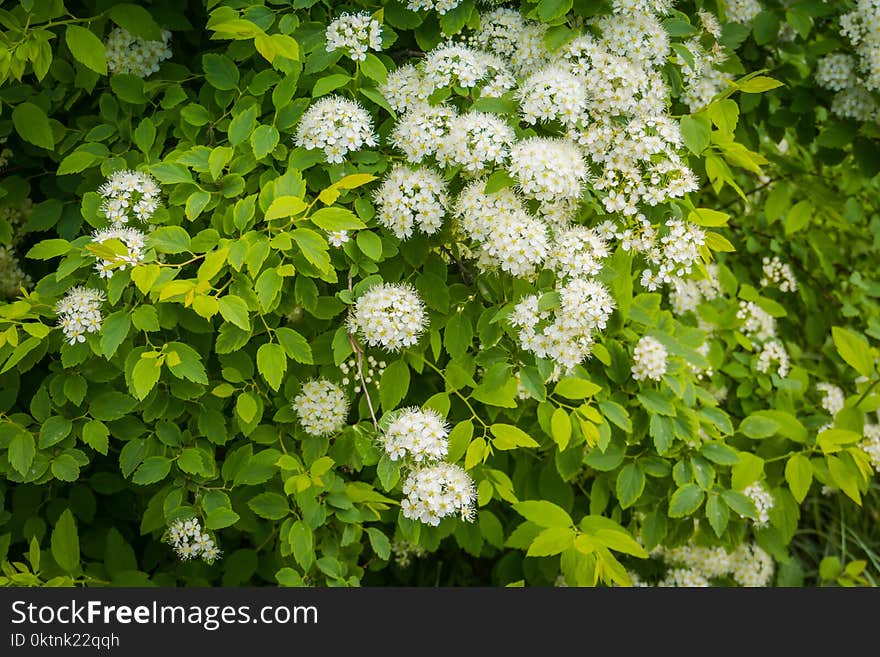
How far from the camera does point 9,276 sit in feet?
7.36

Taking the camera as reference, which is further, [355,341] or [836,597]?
[836,597]

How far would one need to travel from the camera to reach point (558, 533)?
1.90 m

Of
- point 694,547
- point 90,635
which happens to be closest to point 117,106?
point 90,635

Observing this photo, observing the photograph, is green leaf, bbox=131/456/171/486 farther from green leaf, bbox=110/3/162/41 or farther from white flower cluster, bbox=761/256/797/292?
white flower cluster, bbox=761/256/797/292

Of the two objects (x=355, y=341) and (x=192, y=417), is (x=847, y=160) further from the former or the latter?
(x=192, y=417)

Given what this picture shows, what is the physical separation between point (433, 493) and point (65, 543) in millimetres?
887

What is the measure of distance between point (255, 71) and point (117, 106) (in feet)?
1.09

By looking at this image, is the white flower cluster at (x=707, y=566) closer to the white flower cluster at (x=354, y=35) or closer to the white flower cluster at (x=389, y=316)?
the white flower cluster at (x=389, y=316)

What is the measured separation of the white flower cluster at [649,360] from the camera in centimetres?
209

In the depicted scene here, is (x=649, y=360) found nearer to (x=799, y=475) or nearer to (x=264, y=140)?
(x=799, y=475)

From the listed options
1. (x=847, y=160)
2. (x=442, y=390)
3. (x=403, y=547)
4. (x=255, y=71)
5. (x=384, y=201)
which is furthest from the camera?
(x=847, y=160)

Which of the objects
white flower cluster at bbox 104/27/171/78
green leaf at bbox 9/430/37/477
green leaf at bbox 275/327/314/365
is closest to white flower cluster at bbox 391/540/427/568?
green leaf at bbox 275/327/314/365

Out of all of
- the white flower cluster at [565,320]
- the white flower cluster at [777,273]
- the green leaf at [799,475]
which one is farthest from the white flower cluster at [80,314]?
the white flower cluster at [777,273]

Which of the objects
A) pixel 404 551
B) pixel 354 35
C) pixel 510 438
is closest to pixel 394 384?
pixel 510 438
